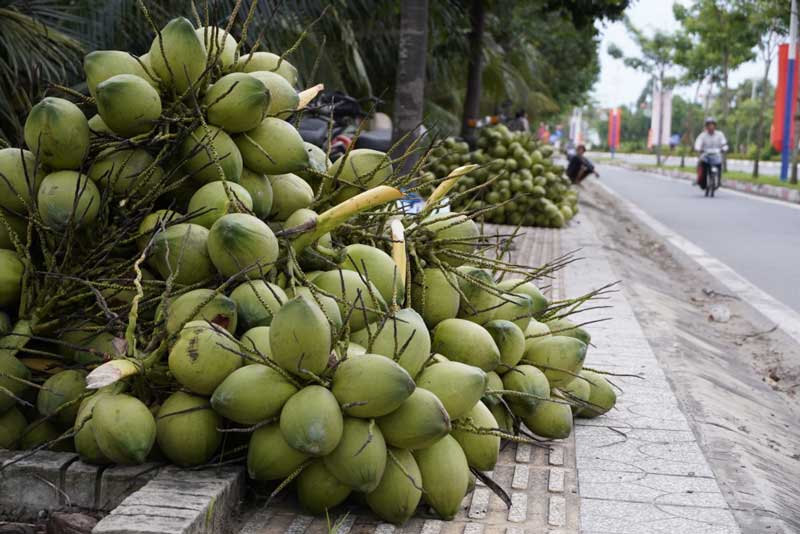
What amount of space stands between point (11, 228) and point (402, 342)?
1141mm

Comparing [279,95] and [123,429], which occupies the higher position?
[279,95]

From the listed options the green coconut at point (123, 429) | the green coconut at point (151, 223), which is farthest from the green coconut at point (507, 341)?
the green coconut at point (123, 429)

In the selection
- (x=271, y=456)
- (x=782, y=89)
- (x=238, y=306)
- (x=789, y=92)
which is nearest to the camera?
(x=271, y=456)

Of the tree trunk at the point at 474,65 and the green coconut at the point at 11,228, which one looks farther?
the tree trunk at the point at 474,65

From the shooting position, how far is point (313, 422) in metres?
2.12

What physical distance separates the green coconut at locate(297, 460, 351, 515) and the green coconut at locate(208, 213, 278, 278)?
53cm

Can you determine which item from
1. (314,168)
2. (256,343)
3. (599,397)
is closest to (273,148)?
(314,168)

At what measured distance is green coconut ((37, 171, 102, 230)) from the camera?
249cm

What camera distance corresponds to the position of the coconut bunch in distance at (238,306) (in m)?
2.22

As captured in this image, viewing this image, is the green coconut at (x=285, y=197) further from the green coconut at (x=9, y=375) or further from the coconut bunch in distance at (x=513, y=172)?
the coconut bunch in distance at (x=513, y=172)

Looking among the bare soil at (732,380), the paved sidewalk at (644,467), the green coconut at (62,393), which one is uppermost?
the green coconut at (62,393)

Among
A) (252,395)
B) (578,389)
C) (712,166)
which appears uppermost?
(252,395)

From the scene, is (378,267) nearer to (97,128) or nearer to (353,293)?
(353,293)

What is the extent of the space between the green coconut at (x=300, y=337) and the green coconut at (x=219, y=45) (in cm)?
95
